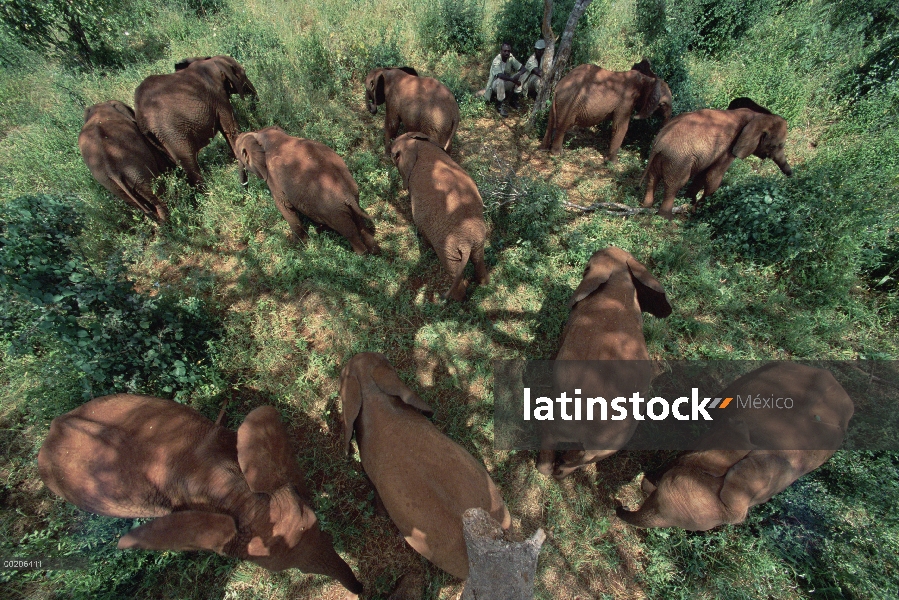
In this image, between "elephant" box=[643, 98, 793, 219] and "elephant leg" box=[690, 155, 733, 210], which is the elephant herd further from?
"elephant leg" box=[690, 155, 733, 210]

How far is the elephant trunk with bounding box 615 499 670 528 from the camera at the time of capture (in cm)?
346

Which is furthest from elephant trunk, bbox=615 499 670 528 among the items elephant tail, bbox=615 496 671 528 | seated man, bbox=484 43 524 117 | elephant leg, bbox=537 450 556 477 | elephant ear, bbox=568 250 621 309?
seated man, bbox=484 43 524 117

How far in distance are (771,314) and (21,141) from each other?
13.2 meters

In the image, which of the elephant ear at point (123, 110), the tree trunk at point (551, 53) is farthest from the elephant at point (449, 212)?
the elephant ear at point (123, 110)

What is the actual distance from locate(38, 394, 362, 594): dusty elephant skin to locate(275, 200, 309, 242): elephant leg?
3.07 m

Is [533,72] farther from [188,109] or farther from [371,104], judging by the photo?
[188,109]

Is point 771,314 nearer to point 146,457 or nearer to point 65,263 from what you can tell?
point 146,457

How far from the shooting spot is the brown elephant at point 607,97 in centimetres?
718

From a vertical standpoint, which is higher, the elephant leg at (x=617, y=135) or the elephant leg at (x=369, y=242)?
the elephant leg at (x=617, y=135)

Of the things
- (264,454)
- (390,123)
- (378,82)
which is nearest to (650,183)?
(390,123)

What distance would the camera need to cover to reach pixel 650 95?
731cm

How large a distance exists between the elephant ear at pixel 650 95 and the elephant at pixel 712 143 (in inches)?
44.5

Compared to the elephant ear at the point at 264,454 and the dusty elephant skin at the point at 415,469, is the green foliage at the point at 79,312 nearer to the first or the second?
the elephant ear at the point at 264,454

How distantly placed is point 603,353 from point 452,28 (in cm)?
1003
